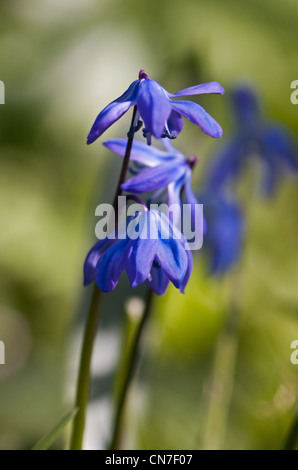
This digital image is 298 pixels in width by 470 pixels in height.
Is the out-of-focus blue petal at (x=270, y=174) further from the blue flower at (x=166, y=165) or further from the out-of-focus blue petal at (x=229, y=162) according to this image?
the blue flower at (x=166, y=165)

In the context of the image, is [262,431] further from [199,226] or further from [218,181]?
[199,226]

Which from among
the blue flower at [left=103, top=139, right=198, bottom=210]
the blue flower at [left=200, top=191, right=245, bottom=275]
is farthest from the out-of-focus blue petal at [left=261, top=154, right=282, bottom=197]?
the blue flower at [left=103, top=139, right=198, bottom=210]

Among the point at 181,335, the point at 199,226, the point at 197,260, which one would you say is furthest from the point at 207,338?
the point at 199,226

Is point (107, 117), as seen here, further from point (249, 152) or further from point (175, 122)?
point (249, 152)

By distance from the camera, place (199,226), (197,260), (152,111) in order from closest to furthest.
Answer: (152,111) < (199,226) < (197,260)

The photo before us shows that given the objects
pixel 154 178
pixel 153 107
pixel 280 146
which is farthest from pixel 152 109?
pixel 280 146

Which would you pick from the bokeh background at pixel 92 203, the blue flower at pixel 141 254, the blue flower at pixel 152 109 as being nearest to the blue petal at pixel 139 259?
the blue flower at pixel 141 254

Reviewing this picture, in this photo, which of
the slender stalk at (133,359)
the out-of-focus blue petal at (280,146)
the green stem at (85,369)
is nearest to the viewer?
the green stem at (85,369)

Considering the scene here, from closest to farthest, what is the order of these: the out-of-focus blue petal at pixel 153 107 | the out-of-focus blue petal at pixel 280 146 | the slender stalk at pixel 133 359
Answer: the out-of-focus blue petal at pixel 153 107, the slender stalk at pixel 133 359, the out-of-focus blue petal at pixel 280 146
